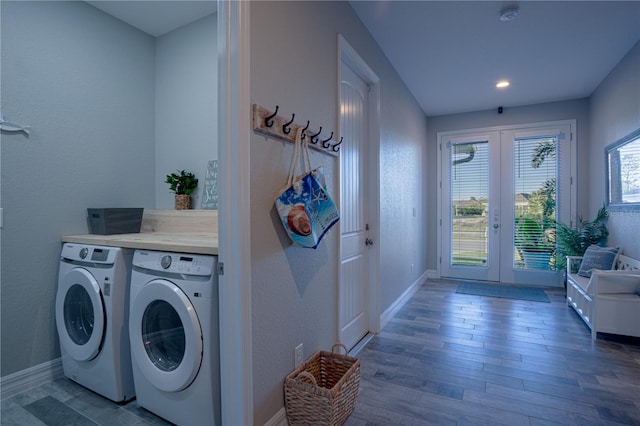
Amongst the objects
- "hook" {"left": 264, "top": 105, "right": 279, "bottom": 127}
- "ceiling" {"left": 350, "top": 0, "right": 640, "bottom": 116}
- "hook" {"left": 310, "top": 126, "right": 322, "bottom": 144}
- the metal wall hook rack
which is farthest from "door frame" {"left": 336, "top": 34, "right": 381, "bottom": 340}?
"hook" {"left": 264, "top": 105, "right": 279, "bottom": 127}

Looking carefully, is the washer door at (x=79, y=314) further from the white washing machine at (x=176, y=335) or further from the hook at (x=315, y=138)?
the hook at (x=315, y=138)

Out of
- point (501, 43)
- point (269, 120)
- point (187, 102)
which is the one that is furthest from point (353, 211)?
point (501, 43)

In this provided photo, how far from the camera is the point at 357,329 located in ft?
8.77

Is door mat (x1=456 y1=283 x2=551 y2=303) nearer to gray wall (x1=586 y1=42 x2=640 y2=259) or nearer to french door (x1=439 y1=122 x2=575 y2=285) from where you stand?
french door (x1=439 y1=122 x2=575 y2=285)

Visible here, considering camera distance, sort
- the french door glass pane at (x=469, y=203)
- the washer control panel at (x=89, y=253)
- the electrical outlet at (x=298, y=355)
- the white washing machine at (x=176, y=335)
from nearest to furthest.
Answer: the white washing machine at (x=176, y=335) → the electrical outlet at (x=298, y=355) → the washer control panel at (x=89, y=253) → the french door glass pane at (x=469, y=203)

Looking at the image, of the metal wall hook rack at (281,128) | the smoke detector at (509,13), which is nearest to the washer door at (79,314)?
the metal wall hook rack at (281,128)

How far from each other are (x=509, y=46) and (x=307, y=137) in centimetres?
244

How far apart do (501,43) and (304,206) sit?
104 inches

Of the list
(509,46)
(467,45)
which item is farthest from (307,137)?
(509,46)

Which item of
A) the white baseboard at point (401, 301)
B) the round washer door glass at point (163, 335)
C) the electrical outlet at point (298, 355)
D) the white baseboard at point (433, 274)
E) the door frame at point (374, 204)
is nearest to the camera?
the round washer door glass at point (163, 335)

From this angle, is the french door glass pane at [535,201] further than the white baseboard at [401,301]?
Yes

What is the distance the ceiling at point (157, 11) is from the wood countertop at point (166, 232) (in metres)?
1.55

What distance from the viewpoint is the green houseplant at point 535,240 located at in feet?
14.8

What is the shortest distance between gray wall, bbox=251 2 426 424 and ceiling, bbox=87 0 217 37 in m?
1.06
